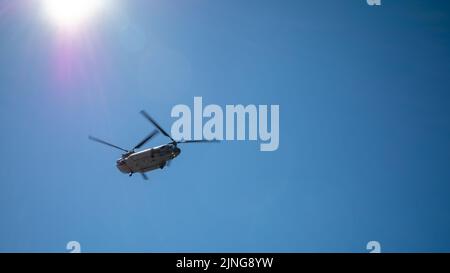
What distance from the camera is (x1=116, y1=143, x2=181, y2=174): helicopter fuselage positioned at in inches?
3775

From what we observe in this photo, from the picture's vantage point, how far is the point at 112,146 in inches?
4146

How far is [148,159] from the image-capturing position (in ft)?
318

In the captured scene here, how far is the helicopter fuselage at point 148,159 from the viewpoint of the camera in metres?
95.9
